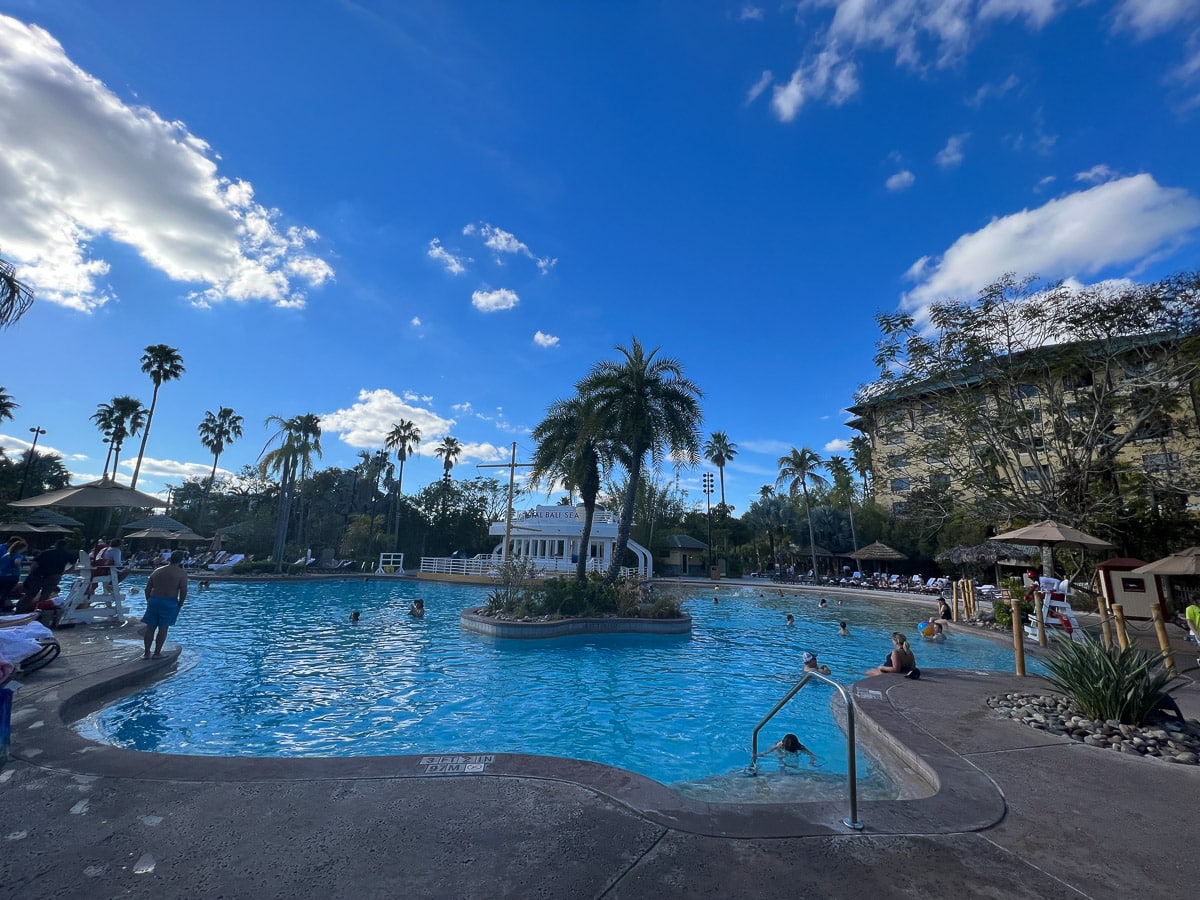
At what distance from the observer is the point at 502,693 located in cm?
955

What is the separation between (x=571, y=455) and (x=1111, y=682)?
16.2m

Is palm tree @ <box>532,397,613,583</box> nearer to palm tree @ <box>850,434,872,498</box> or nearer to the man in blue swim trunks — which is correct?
the man in blue swim trunks

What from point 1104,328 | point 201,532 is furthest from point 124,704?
point 201,532

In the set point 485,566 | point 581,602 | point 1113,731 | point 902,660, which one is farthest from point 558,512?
point 1113,731

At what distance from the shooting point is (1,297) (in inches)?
313

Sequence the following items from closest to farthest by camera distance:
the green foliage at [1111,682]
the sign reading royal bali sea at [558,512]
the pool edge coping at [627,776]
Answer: the pool edge coping at [627,776] < the green foliage at [1111,682] < the sign reading royal bali sea at [558,512]

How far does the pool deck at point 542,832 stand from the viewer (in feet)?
9.02

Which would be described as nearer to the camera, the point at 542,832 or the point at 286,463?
the point at 542,832

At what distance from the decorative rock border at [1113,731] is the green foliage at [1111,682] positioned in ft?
0.47

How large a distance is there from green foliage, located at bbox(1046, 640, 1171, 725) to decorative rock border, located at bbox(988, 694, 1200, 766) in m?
0.14

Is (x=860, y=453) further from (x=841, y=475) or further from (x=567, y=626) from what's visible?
(x=567, y=626)

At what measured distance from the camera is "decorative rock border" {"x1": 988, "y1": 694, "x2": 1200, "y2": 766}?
195 inches

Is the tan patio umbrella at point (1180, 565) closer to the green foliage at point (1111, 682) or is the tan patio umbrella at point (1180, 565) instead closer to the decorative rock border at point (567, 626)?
the green foliage at point (1111, 682)

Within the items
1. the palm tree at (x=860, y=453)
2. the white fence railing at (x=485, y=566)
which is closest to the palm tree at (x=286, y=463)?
the white fence railing at (x=485, y=566)
